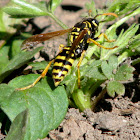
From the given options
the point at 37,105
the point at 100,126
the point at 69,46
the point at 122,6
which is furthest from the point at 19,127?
the point at 122,6

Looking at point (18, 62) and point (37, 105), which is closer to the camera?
point (37, 105)

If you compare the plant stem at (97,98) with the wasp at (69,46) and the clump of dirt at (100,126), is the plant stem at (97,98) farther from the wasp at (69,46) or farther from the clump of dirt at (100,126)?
the wasp at (69,46)

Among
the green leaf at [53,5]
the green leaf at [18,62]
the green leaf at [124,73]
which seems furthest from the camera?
the green leaf at [53,5]

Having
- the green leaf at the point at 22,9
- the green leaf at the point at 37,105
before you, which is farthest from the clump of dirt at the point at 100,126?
the green leaf at the point at 22,9

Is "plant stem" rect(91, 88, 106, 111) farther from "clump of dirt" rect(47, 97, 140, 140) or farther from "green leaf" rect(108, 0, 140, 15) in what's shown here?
"green leaf" rect(108, 0, 140, 15)

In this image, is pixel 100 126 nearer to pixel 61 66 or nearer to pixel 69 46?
pixel 61 66

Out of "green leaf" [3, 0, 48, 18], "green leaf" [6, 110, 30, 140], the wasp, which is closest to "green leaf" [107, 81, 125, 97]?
the wasp
